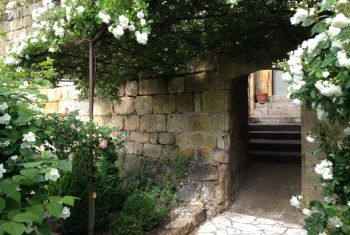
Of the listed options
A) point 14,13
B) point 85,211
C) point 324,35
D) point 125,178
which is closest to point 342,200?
point 324,35

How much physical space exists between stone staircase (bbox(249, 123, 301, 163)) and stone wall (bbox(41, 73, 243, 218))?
1.05 meters

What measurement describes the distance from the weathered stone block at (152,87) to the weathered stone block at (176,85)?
0.32 feet

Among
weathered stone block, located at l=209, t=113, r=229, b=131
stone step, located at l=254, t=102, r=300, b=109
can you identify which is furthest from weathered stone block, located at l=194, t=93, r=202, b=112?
stone step, located at l=254, t=102, r=300, b=109

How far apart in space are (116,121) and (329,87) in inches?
187

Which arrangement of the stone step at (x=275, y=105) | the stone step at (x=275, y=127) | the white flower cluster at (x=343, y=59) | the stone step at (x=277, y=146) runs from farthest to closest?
the stone step at (x=275, y=105) → the stone step at (x=275, y=127) → the stone step at (x=277, y=146) → the white flower cluster at (x=343, y=59)

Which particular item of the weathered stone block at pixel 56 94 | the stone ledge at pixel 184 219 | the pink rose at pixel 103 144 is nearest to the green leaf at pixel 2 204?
the pink rose at pixel 103 144

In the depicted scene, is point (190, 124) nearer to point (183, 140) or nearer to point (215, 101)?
point (183, 140)

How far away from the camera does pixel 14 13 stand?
6.93 m

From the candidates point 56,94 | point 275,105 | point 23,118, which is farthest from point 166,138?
point 275,105

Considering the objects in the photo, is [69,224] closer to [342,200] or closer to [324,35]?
[342,200]

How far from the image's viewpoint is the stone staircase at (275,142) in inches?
232

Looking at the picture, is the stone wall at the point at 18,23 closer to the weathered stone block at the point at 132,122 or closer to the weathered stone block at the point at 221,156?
the weathered stone block at the point at 132,122

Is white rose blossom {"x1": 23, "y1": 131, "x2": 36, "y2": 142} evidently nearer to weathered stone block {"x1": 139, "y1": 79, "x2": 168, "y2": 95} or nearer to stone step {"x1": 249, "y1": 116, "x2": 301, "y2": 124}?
weathered stone block {"x1": 139, "y1": 79, "x2": 168, "y2": 95}

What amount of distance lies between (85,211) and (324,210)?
2.58 m
